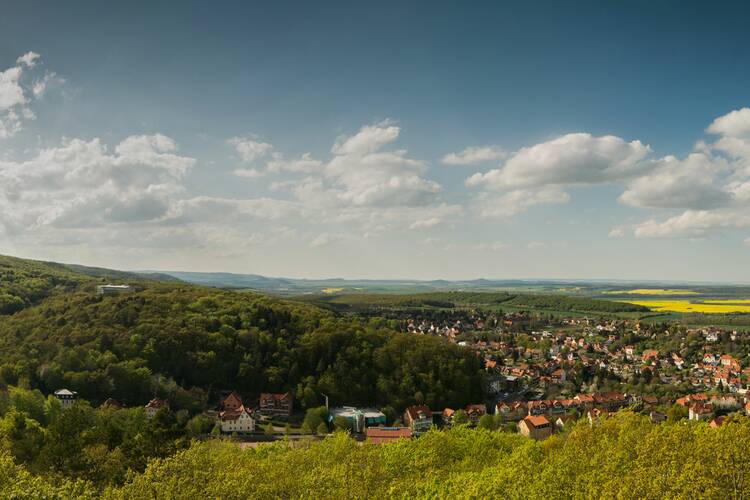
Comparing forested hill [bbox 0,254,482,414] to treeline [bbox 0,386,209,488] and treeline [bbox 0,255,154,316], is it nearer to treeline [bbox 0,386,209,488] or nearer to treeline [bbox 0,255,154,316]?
treeline [bbox 0,255,154,316]

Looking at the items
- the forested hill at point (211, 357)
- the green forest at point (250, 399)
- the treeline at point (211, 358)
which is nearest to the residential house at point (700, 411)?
the green forest at point (250, 399)

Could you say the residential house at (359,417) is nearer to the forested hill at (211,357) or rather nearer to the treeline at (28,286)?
the forested hill at (211,357)

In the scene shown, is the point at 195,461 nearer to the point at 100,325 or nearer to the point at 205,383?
the point at 205,383

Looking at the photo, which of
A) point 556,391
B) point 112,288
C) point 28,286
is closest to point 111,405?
point 112,288

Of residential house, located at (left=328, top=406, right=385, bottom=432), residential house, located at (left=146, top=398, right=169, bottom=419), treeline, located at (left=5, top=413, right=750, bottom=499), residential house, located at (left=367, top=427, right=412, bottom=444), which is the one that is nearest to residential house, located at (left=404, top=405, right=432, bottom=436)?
residential house, located at (left=328, top=406, right=385, bottom=432)

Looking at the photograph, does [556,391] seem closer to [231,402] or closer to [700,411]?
[700,411]

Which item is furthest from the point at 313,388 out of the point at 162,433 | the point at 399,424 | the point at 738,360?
the point at 738,360
